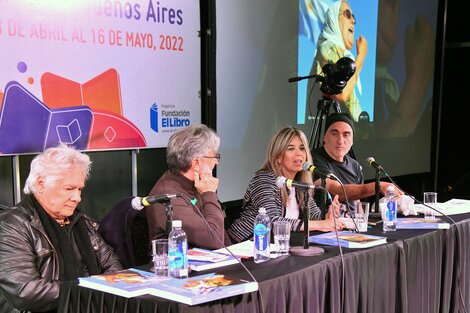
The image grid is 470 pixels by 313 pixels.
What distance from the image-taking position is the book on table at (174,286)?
5.48 ft

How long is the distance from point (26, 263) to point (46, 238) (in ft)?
0.42

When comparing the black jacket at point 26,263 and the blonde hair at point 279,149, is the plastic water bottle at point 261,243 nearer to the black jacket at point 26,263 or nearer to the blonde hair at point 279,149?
the black jacket at point 26,263

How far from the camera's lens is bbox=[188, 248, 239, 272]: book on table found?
2050mm

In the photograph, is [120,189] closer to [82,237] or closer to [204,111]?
[204,111]

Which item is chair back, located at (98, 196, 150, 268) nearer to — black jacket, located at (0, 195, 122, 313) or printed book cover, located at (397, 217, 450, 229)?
black jacket, located at (0, 195, 122, 313)

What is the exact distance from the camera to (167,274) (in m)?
1.94

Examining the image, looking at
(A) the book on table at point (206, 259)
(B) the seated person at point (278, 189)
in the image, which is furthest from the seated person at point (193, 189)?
(B) the seated person at point (278, 189)

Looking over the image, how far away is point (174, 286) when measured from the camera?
1.76 meters

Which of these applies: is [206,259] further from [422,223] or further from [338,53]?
[338,53]

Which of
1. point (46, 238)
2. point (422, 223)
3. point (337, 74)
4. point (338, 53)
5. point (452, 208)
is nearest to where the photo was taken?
point (46, 238)

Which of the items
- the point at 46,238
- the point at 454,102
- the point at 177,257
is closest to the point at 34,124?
the point at 46,238

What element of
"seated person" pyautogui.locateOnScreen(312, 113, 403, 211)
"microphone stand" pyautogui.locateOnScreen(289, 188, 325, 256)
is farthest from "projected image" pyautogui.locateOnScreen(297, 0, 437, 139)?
"microphone stand" pyautogui.locateOnScreen(289, 188, 325, 256)

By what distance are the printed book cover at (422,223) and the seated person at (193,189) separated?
966mm

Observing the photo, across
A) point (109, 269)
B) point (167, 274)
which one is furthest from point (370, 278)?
point (109, 269)
